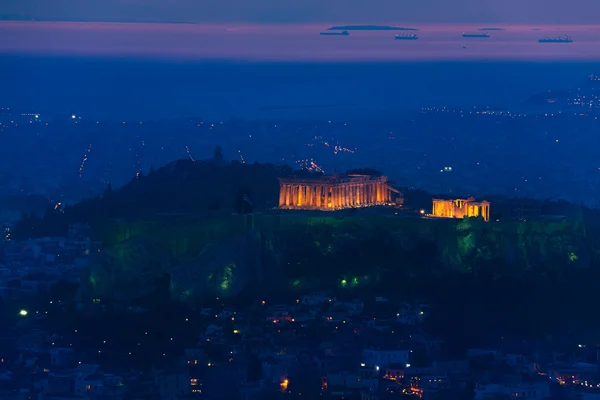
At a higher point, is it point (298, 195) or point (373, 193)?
point (373, 193)

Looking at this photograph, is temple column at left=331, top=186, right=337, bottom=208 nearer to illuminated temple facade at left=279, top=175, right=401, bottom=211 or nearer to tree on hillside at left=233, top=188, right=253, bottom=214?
illuminated temple facade at left=279, top=175, right=401, bottom=211

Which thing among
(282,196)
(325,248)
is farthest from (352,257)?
(282,196)

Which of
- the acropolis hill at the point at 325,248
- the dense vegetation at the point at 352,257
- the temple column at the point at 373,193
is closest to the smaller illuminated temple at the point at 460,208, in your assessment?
the acropolis hill at the point at 325,248

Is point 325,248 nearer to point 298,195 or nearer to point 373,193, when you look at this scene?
point 298,195

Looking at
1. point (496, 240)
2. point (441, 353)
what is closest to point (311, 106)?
point (496, 240)

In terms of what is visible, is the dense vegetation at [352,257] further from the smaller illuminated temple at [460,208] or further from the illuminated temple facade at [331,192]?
the illuminated temple facade at [331,192]

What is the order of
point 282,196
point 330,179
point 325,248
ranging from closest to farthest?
point 325,248
point 330,179
point 282,196

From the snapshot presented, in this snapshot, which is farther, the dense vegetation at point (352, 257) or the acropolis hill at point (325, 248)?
the acropolis hill at point (325, 248)
